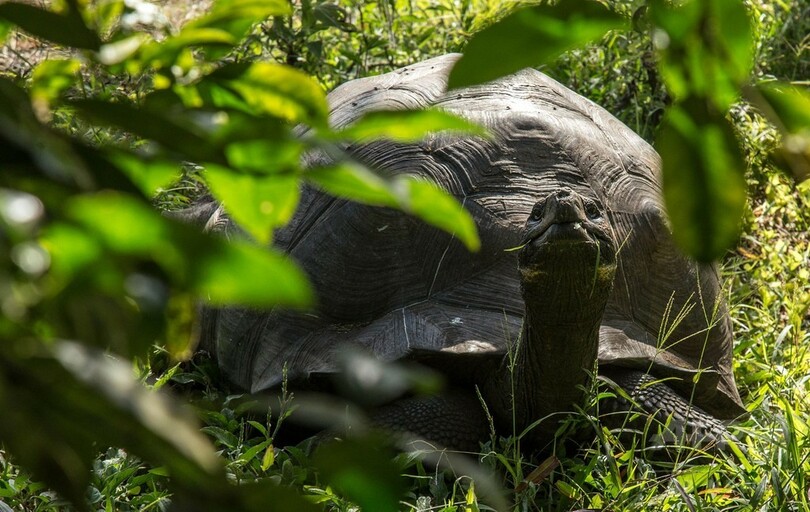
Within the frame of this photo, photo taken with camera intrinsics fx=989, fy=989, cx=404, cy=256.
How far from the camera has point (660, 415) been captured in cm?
302

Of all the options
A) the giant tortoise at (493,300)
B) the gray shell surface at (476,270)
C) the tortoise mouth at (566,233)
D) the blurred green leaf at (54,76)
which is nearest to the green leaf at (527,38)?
the blurred green leaf at (54,76)

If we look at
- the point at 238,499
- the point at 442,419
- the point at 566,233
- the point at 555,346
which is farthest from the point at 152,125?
the point at 442,419

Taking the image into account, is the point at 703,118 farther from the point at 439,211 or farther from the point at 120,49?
the point at 120,49

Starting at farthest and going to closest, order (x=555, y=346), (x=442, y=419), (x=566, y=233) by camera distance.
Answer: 1. (x=442, y=419)
2. (x=555, y=346)
3. (x=566, y=233)

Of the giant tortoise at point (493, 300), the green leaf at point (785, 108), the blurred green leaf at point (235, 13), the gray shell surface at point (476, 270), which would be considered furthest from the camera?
the gray shell surface at point (476, 270)

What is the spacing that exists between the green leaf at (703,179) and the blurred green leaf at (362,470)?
6.4 inches

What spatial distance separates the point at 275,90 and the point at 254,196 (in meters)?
0.07

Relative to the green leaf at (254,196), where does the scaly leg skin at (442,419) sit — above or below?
below

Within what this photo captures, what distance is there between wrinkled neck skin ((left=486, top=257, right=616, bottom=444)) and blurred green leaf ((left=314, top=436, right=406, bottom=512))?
2155 millimetres

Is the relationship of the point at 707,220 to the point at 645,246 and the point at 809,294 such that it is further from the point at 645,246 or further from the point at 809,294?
the point at 809,294

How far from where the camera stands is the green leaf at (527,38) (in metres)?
0.40

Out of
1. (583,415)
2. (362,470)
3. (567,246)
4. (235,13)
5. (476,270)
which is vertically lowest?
(583,415)

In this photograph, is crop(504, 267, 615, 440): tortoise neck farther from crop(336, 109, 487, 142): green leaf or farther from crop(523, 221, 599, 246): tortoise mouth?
crop(336, 109, 487, 142): green leaf

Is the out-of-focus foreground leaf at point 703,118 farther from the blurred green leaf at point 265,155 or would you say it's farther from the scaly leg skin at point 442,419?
the scaly leg skin at point 442,419
